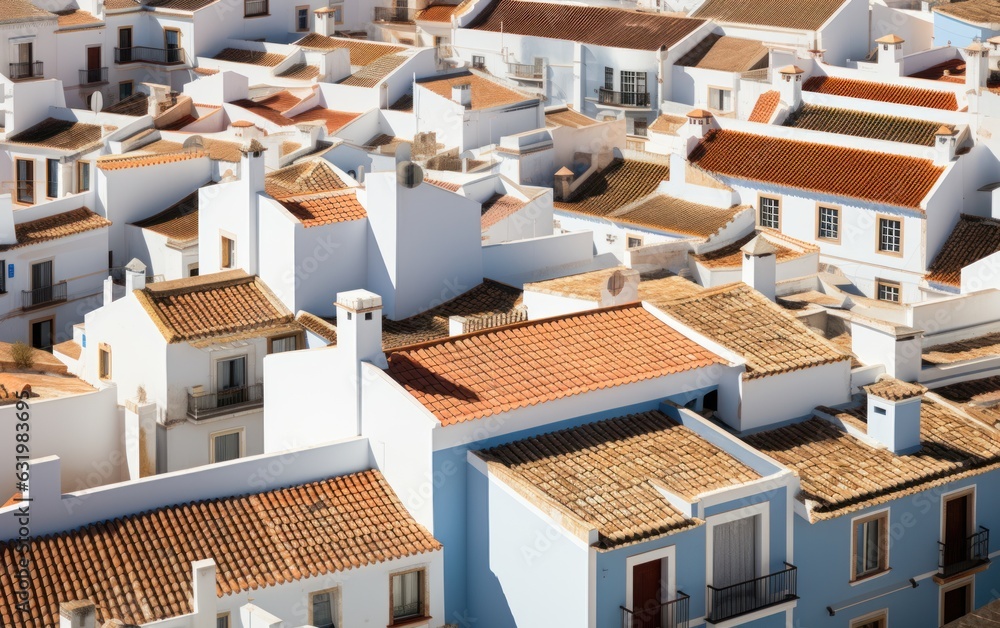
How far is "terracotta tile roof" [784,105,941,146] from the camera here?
52.8 m

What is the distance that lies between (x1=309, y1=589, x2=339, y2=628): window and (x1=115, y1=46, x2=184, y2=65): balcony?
43966 millimetres

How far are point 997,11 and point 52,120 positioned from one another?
116ft

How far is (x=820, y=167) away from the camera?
50375mm

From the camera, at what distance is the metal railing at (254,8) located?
70375 mm

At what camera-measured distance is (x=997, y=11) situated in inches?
2704

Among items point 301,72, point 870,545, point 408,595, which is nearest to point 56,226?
point 301,72

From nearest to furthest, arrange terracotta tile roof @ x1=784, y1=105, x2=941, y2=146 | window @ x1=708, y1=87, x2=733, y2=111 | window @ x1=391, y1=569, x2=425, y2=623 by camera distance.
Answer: window @ x1=391, y1=569, x2=425, y2=623, terracotta tile roof @ x1=784, y1=105, x2=941, y2=146, window @ x1=708, y1=87, x2=733, y2=111

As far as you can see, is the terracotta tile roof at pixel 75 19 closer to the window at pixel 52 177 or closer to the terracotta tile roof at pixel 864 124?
the window at pixel 52 177

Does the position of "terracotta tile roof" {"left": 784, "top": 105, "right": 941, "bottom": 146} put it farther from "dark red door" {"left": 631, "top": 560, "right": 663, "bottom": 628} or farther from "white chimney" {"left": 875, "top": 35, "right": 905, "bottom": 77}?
"dark red door" {"left": 631, "top": 560, "right": 663, "bottom": 628}

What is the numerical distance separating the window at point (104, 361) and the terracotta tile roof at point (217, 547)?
9.97 metres

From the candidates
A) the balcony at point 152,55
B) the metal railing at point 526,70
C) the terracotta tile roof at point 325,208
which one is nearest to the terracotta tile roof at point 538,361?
the terracotta tile roof at point 325,208

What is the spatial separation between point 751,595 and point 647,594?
7.06 ft

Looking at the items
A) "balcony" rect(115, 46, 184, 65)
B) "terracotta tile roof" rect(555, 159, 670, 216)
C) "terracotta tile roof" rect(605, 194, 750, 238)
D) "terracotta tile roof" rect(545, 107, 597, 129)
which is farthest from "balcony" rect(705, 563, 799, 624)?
"balcony" rect(115, 46, 184, 65)

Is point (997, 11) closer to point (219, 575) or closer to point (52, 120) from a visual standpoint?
point (52, 120)
